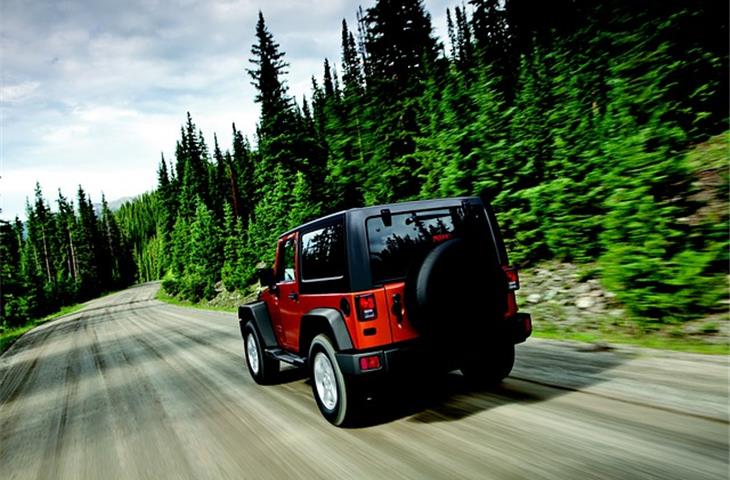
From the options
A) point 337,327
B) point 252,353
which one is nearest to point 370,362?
point 337,327

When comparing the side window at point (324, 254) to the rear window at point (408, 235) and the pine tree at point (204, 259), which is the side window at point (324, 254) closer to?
the rear window at point (408, 235)

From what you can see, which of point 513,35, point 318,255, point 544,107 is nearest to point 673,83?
point 544,107

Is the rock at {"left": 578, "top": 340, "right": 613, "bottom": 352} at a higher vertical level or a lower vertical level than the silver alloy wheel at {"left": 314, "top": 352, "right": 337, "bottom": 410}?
lower

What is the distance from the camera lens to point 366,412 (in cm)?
468

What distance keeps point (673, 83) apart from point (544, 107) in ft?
13.7

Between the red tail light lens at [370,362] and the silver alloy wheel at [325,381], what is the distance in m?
0.50

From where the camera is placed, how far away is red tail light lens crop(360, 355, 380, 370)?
3.90 m

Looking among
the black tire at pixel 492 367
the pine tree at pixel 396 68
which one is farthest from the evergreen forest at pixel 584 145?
the black tire at pixel 492 367

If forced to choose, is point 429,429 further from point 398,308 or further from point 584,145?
point 584,145

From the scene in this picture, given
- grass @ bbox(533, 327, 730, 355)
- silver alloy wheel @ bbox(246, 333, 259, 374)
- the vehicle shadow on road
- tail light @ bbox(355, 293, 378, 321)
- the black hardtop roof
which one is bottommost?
grass @ bbox(533, 327, 730, 355)

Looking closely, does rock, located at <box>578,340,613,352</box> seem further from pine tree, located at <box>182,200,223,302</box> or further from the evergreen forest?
pine tree, located at <box>182,200,223,302</box>

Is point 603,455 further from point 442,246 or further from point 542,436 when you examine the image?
point 442,246

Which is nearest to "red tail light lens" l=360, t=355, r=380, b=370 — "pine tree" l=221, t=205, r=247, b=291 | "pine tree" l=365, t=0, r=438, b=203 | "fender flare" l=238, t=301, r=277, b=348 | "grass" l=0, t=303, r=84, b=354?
"fender flare" l=238, t=301, r=277, b=348

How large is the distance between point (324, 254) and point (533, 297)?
6.33 m
